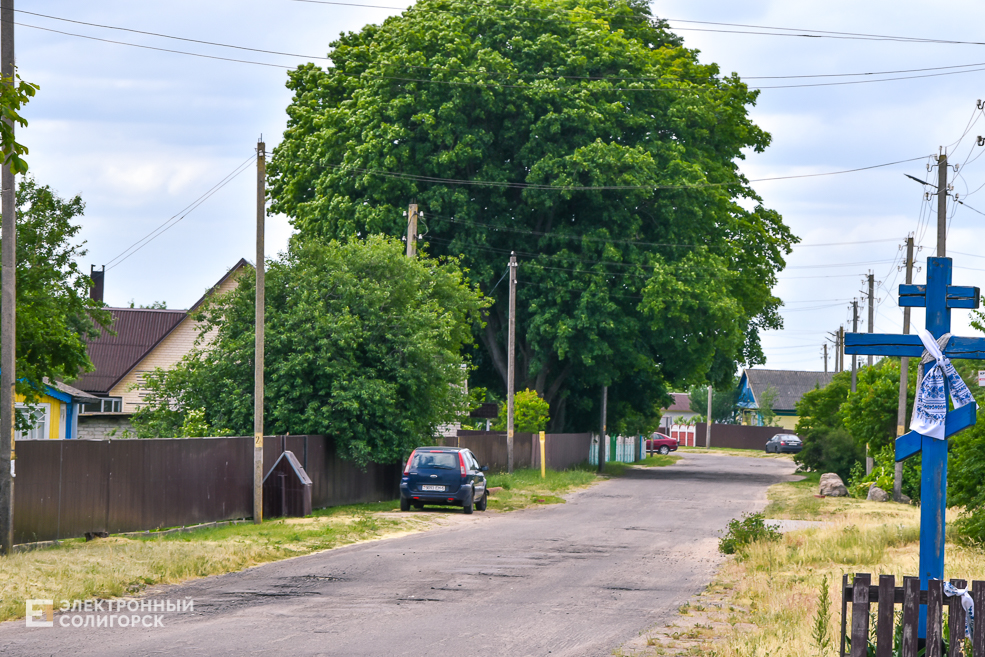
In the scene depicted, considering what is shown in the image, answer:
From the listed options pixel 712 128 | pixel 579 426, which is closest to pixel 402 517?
pixel 712 128

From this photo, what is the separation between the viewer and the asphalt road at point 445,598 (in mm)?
10062

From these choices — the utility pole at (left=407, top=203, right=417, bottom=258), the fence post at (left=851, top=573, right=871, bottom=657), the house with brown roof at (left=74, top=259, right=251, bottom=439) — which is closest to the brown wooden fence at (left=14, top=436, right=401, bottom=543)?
the utility pole at (left=407, top=203, right=417, bottom=258)

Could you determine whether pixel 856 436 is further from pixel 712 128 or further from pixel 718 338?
pixel 712 128

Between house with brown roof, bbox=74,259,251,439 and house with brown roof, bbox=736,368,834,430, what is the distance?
256 ft

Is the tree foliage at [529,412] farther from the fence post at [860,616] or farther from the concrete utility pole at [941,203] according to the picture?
the fence post at [860,616]

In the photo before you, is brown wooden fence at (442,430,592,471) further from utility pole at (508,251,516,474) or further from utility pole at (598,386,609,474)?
utility pole at (598,386,609,474)

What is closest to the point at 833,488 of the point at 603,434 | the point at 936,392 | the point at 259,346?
the point at 603,434

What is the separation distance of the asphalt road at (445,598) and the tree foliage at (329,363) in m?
3.88

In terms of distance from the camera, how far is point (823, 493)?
36844mm

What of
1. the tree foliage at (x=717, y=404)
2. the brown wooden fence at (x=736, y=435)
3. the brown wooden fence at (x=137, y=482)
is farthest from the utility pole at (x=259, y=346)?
the tree foliage at (x=717, y=404)

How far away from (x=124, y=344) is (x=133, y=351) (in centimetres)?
82

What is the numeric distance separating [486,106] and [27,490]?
1043 inches

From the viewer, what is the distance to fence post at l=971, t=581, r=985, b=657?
24.6 ft

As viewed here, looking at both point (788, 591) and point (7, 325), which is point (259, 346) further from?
point (788, 591)
